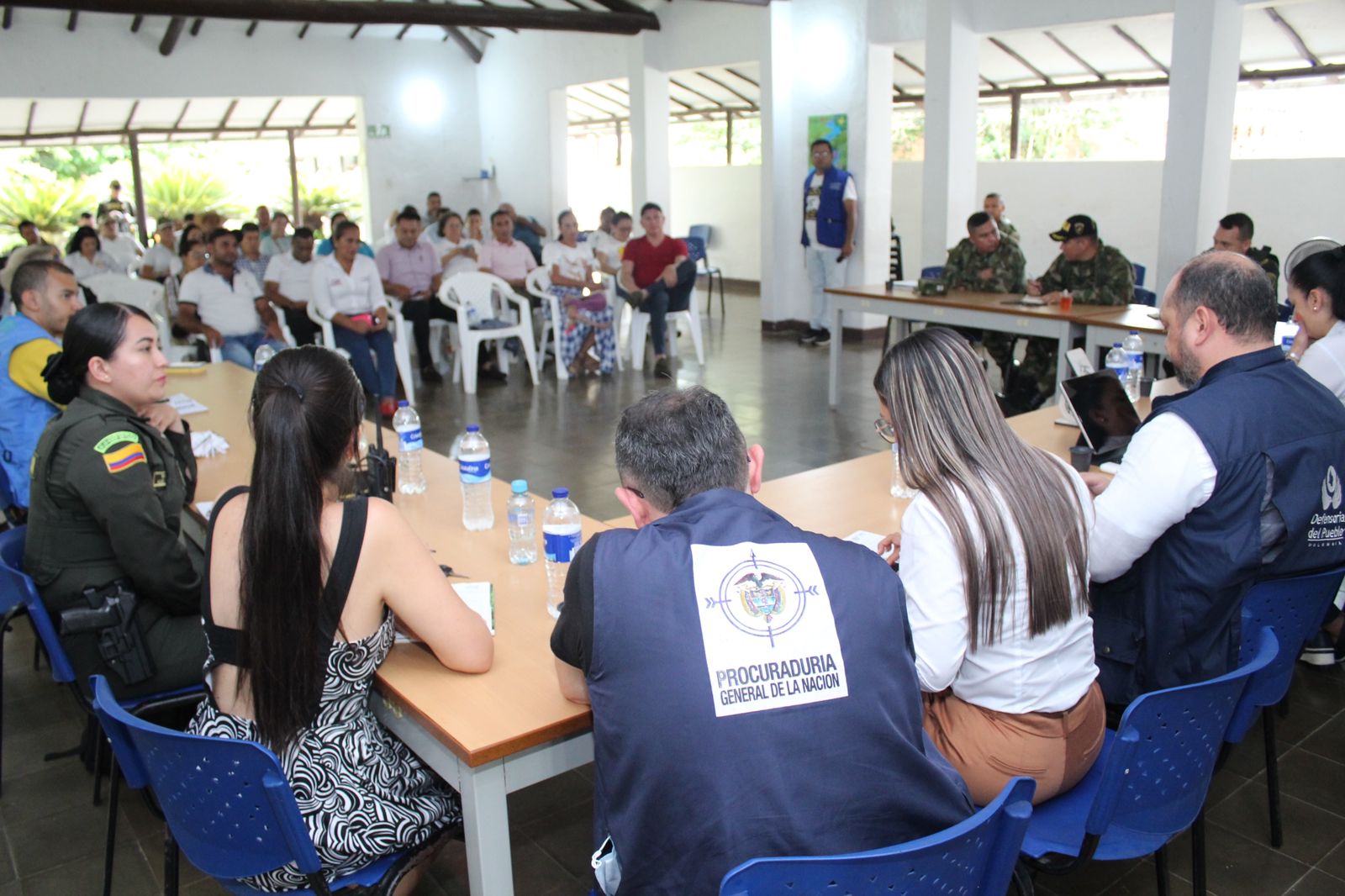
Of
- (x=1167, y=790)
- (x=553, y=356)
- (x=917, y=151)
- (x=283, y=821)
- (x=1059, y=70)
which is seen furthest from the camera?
(x=917, y=151)

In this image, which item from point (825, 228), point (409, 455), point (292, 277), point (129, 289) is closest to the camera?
point (409, 455)

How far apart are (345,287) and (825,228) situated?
4.41 metres

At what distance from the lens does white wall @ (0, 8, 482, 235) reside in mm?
11984

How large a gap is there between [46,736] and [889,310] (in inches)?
210

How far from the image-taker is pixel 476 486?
9.11 feet

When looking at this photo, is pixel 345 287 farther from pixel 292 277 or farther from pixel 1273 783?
pixel 1273 783

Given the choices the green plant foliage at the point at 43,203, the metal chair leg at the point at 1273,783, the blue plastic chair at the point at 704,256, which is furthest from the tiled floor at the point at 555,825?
the green plant foliage at the point at 43,203

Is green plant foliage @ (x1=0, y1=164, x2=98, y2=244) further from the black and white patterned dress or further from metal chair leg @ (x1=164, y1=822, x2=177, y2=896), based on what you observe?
the black and white patterned dress

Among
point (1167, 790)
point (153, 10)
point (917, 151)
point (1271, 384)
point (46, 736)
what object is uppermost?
point (153, 10)

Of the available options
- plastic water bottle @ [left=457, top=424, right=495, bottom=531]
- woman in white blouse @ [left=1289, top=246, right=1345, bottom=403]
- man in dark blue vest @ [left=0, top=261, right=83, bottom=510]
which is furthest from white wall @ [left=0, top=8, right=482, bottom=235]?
woman in white blouse @ [left=1289, top=246, right=1345, bottom=403]

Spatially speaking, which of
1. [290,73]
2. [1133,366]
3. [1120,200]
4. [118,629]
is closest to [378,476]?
[118,629]

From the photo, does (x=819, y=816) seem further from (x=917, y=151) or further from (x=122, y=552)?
(x=917, y=151)

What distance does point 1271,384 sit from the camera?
7.02 ft

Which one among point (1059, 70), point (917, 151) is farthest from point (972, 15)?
point (917, 151)
